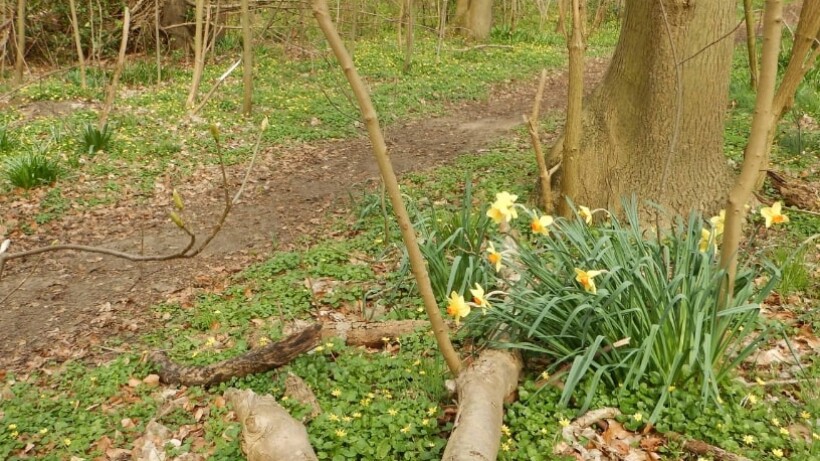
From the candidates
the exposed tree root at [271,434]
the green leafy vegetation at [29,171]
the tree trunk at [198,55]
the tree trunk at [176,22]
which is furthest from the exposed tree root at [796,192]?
the tree trunk at [176,22]

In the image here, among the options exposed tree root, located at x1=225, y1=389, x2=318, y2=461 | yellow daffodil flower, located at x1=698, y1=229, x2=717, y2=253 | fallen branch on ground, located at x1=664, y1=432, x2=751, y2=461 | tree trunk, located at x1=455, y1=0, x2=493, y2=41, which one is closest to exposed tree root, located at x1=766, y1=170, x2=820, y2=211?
yellow daffodil flower, located at x1=698, y1=229, x2=717, y2=253

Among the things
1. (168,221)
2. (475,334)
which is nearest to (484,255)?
(475,334)

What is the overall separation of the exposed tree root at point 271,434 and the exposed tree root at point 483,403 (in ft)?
2.17

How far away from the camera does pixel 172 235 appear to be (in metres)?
6.39

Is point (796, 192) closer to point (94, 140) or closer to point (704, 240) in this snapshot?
point (704, 240)

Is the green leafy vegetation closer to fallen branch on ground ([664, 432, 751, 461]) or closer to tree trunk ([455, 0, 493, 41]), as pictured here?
fallen branch on ground ([664, 432, 751, 461])

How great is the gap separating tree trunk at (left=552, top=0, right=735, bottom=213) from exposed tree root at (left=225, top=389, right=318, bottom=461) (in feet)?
9.62

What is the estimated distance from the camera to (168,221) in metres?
6.70

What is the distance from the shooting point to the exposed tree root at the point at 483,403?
7.63ft

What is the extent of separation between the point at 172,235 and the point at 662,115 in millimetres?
4758

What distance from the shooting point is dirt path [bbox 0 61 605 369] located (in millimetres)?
4758

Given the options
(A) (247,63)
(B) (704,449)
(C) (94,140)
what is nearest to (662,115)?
(B) (704,449)

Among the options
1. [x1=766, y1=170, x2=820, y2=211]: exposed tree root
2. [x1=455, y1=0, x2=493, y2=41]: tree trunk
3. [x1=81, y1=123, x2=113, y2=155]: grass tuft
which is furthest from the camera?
[x1=455, y1=0, x2=493, y2=41]: tree trunk

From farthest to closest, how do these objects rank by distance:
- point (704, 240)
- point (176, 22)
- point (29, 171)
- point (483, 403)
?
1. point (176, 22)
2. point (29, 171)
3. point (704, 240)
4. point (483, 403)
